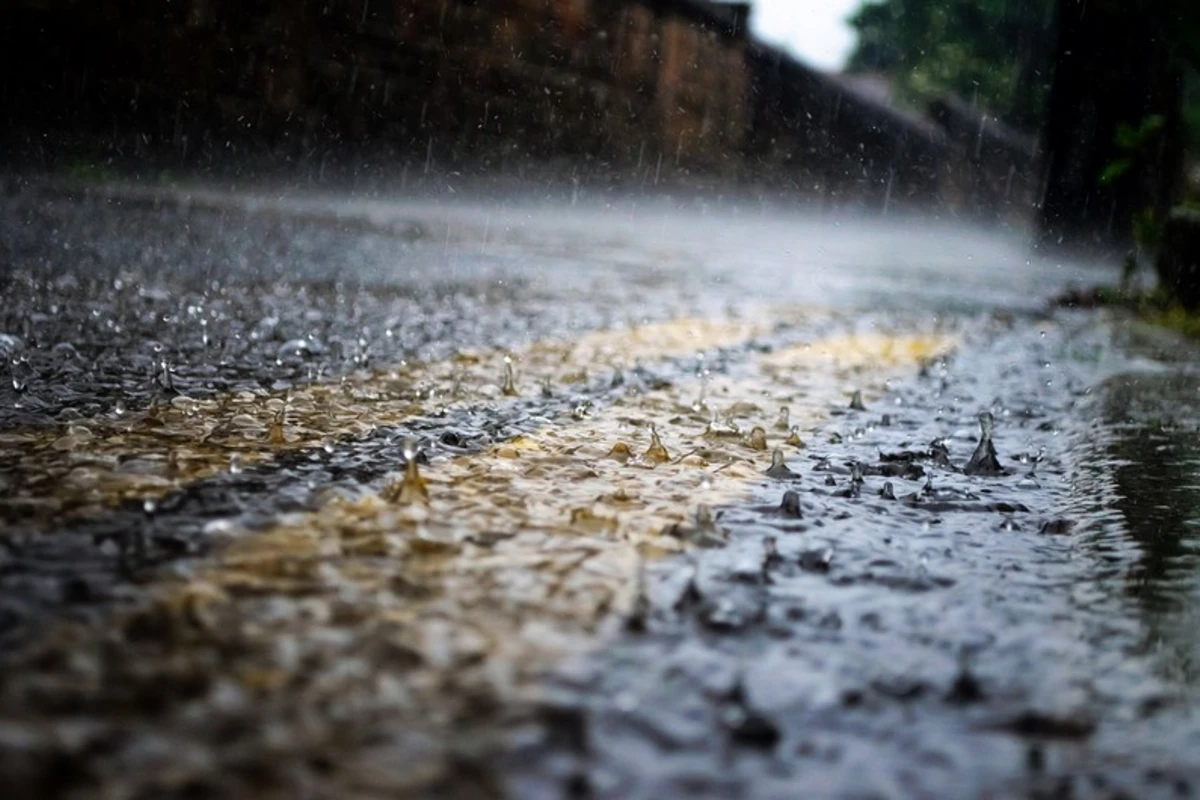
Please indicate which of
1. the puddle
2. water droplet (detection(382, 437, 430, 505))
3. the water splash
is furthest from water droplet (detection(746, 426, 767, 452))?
water droplet (detection(382, 437, 430, 505))

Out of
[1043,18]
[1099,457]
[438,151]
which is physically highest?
[1043,18]

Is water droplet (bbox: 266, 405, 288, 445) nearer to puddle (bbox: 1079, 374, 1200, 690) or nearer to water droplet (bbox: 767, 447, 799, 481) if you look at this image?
water droplet (bbox: 767, 447, 799, 481)

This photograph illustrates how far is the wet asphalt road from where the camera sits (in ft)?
2.89

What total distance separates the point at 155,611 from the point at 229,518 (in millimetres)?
334

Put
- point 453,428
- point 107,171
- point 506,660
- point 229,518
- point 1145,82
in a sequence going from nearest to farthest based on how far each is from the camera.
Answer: point 506,660, point 229,518, point 453,428, point 107,171, point 1145,82

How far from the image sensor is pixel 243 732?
0.89 m

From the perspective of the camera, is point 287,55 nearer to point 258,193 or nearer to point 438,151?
point 258,193

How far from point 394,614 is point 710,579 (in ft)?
1.20

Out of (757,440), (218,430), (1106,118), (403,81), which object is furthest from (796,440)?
(1106,118)

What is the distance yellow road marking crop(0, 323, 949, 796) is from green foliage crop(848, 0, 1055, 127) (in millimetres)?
24278

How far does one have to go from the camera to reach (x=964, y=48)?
34812 mm

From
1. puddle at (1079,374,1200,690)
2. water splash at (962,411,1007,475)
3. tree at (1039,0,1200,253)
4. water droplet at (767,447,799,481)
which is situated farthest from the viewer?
tree at (1039,0,1200,253)

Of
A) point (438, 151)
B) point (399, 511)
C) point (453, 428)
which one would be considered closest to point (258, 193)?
point (438, 151)

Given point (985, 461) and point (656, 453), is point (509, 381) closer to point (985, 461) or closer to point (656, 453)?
point (656, 453)
